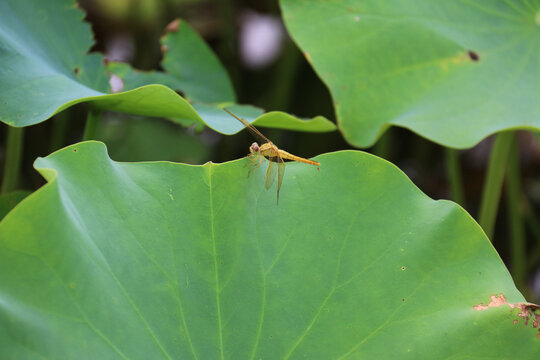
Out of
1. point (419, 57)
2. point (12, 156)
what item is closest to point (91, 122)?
point (12, 156)

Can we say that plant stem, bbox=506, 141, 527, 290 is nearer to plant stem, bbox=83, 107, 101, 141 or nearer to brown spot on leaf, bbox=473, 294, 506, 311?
brown spot on leaf, bbox=473, 294, 506, 311

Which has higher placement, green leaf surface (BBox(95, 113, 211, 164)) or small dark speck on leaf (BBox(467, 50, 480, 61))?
small dark speck on leaf (BBox(467, 50, 480, 61))

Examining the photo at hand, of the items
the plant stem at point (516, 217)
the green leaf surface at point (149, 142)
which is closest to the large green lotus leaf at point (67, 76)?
the green leaf surface at point (149, 142)

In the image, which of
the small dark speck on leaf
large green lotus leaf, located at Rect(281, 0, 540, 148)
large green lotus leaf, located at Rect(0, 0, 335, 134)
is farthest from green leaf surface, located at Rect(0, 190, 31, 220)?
the small dark speck on leaf

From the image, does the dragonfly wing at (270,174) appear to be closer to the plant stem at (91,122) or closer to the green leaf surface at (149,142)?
the plant stem at (91,122)

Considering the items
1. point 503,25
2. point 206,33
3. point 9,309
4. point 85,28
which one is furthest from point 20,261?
point 206,33

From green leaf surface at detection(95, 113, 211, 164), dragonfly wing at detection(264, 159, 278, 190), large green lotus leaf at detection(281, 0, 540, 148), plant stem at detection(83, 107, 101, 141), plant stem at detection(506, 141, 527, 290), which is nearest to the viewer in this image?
dragonfly wing at detection(264, 159, 278, 190)

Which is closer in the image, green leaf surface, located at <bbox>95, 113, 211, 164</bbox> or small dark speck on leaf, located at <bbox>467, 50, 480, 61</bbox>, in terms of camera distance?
small dark speck on leaf, located at <bbox>467, 50, 480, 61</bbox>
